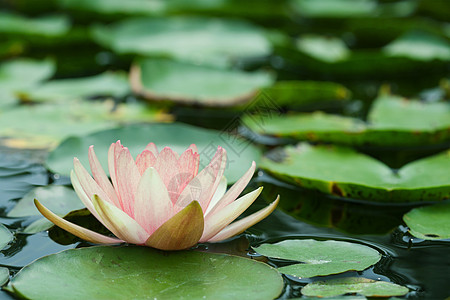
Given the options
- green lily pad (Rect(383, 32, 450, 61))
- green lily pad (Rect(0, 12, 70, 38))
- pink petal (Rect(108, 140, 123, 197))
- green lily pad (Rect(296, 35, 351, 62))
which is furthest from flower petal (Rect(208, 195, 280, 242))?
green lily pad (Rect(0, 12, 70, 38))

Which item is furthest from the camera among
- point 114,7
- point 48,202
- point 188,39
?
point 114,7

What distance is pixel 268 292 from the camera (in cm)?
100

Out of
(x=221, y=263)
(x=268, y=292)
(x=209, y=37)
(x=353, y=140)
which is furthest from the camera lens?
(x=209, y=37)

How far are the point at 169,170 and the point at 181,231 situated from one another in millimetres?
136

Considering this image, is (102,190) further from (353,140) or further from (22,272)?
(353,140)

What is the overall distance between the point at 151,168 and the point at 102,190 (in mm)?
170

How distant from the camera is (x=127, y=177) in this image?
3.66 ft

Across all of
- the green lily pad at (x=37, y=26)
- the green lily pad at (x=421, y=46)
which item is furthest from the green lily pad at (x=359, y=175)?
the green lily pad at (x=37, y=26)

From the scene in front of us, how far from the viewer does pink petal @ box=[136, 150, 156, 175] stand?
1.13m

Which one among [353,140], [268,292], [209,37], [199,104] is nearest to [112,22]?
[209,37]

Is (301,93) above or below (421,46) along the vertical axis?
below

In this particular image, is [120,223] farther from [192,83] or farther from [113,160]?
[192,83]

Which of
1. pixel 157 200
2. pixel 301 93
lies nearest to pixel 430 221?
pixel 157 200

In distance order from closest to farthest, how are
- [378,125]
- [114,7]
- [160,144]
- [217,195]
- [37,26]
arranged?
[217,195]
[160,144]
[378,125]
[37,26]
[114,7]
